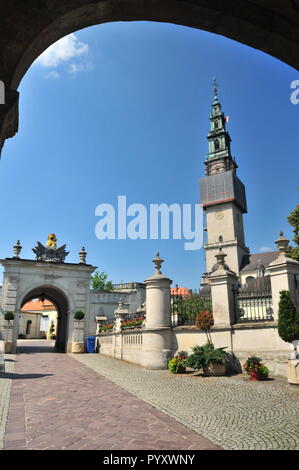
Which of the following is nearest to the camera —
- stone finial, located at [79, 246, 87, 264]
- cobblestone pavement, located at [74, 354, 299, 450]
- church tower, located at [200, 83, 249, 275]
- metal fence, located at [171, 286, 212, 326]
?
cobblestone pavement, located at [74, 354, 299, 450]

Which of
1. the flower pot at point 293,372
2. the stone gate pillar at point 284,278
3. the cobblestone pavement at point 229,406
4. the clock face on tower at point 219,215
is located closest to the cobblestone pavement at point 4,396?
the cobblestone pavement at point 229,406

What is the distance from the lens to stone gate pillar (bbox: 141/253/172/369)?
1245cm

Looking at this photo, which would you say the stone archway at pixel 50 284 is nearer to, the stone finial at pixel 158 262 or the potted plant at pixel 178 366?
the stone finial at pixel 158 262

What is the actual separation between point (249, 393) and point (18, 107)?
303 inches

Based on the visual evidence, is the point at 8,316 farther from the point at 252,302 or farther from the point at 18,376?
the point at 252,302

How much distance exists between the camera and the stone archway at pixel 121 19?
2.56 m

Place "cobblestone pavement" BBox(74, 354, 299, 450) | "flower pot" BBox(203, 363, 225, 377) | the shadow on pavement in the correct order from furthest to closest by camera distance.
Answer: the shadow on pavement < "flower pot" BBox(203, 363, 225, 377) < "cobblestone pavement" BBox(74, 354, 299, 450)

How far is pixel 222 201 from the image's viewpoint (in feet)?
210

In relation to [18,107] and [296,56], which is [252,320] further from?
[18,107]

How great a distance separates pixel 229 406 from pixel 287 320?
145 inches

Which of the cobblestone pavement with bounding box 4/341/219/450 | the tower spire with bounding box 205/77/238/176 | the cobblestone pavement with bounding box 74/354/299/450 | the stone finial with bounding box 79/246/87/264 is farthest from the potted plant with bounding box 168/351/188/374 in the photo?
the tower spire with bounding box 205/77/238/176

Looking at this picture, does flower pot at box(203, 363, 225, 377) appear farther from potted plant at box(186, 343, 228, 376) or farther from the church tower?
the church tower

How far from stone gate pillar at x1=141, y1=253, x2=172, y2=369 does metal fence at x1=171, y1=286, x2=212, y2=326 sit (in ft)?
1.47

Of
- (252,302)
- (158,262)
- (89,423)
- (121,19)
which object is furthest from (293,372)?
(121,19)
